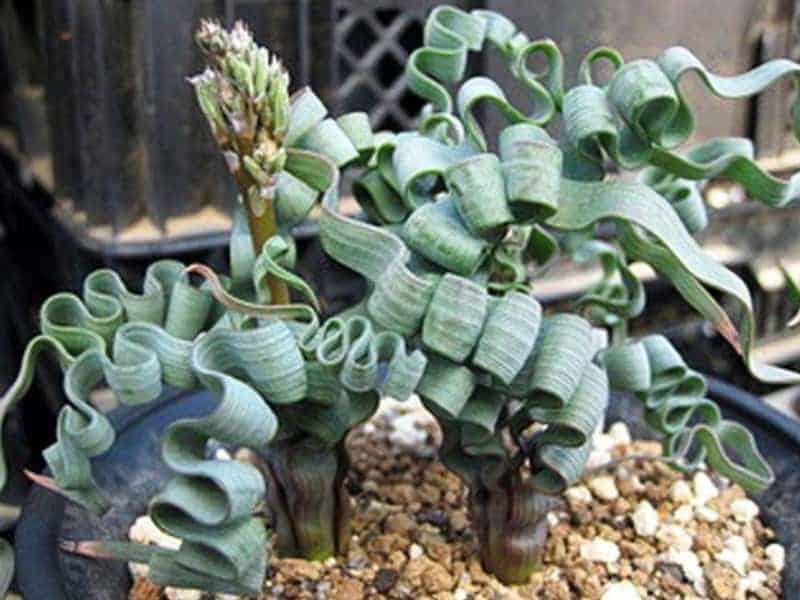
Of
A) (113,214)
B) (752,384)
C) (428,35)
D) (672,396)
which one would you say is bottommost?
(752,384)

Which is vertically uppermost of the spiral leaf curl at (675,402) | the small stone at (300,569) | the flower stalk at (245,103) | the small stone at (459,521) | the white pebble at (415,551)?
the flower stalk at (245,103)

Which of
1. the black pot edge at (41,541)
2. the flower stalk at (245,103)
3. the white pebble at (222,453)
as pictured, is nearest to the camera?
the flower stalk at (245,103)

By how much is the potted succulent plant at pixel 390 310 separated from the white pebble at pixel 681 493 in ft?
0.39

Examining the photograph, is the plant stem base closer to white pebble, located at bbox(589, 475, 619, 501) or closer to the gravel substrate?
the gravel substrate

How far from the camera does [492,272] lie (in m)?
0.71

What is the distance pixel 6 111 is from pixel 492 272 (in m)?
1.37

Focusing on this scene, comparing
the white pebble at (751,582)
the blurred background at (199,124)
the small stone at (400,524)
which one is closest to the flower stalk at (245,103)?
the small stone at (400,524)

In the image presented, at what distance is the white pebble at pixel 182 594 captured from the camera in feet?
2.41

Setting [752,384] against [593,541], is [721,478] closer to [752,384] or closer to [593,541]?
[593,541]

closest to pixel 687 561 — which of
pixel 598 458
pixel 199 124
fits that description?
pixel 598 458

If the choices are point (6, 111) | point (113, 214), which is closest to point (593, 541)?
point (113, 214)

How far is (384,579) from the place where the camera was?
2.45ft

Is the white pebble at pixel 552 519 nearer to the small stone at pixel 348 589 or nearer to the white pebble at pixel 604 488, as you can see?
the white pebble at pixel 604 488

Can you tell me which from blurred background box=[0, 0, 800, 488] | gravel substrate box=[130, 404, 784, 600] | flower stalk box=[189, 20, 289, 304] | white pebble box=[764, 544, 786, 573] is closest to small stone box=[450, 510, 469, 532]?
gravel substrate box=[130, 404, 784, 600]
